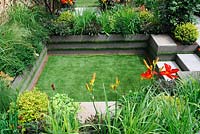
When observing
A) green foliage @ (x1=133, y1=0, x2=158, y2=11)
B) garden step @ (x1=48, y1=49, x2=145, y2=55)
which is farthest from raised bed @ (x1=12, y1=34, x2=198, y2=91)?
green foliage @ (x1=133, y1=0, x2=158, y2=11)

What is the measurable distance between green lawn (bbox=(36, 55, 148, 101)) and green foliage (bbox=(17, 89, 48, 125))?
144cm

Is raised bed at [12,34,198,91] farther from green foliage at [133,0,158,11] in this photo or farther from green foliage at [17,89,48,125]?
green foliage at [17,89,48,125]

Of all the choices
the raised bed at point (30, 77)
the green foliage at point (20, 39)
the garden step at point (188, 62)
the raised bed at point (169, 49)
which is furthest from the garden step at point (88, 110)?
the raised bed at point (169, 49)

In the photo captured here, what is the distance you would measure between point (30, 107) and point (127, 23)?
3.50m

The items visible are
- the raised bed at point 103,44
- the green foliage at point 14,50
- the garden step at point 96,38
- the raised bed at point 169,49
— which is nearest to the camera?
the green foliage at point 14,50

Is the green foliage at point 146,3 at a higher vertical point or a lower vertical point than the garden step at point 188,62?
higher

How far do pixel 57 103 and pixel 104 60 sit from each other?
9.57 ft

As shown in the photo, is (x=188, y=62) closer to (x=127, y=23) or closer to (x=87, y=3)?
(x=127, y=23)

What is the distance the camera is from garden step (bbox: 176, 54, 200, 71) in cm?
510

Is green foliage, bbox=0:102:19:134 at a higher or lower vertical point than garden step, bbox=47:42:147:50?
higher

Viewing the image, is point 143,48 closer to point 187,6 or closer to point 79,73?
point 187,6

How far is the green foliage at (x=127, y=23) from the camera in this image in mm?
6148

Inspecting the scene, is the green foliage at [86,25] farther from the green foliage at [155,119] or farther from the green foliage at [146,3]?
the green foliage at [155,119]

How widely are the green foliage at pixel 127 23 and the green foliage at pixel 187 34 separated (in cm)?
90
